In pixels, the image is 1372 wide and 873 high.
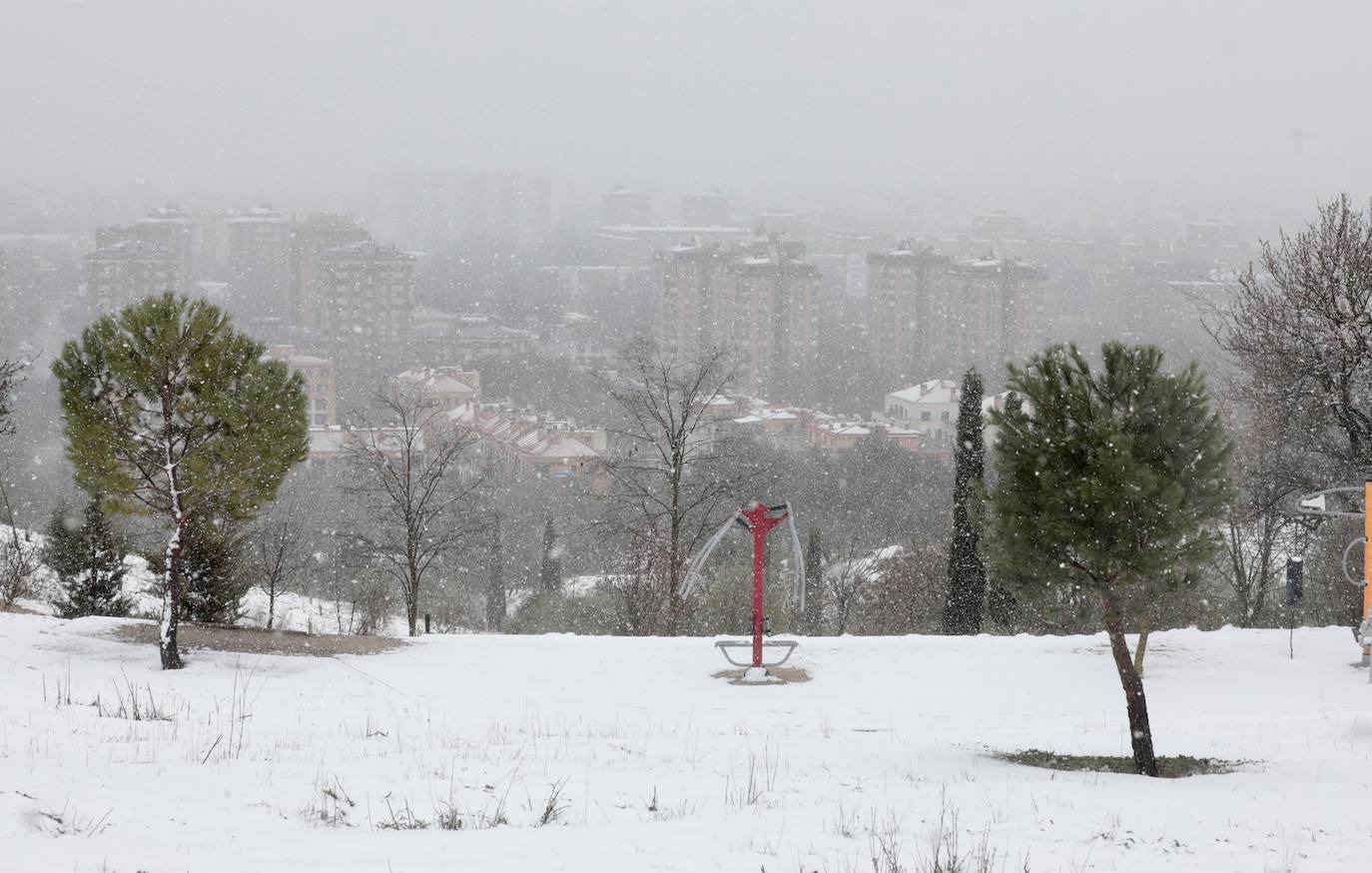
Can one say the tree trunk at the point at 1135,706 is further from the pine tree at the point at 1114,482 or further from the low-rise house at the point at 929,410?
the low-rise house at the point at 929,410

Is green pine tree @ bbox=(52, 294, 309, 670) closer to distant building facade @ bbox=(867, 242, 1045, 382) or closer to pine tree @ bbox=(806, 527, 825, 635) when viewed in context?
pine tree @ bbox=(806, 527, 825, 635)

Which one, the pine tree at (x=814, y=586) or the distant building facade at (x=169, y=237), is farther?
the distant building facade at (x=169, y=237)

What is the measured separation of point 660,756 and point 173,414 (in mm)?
7775

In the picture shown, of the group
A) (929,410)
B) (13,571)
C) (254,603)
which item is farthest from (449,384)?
(13,571)

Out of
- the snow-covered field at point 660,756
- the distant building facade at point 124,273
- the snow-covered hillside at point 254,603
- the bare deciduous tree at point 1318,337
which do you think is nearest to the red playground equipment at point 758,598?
the snow-covered field at point 660,756

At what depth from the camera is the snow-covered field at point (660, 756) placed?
6.09 meters

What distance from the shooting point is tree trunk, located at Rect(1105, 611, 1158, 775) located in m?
9.35

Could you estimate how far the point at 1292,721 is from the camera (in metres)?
12.0

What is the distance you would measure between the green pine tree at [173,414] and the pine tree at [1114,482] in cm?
880

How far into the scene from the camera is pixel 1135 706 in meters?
9.42

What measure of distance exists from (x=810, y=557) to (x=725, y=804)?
26028 millimetres

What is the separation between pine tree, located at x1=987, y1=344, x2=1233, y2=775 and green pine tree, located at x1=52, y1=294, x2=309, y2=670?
880 cm

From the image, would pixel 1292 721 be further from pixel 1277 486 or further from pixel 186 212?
pixel 186 212

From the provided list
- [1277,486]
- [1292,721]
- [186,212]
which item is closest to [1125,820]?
[1292,721]
